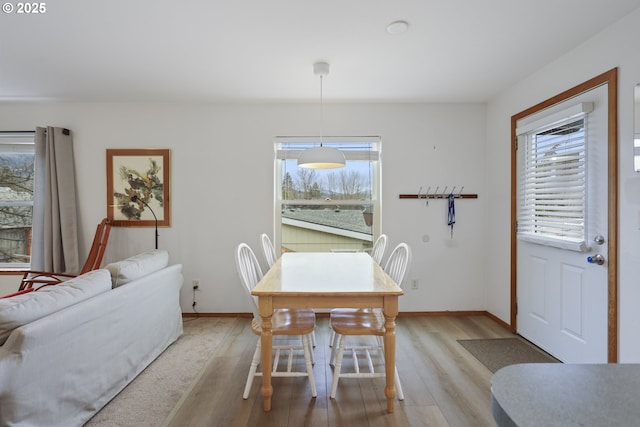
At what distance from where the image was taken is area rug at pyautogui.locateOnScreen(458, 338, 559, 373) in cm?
248

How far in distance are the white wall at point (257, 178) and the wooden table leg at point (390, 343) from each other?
1752 mm

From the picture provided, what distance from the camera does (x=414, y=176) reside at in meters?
3.54

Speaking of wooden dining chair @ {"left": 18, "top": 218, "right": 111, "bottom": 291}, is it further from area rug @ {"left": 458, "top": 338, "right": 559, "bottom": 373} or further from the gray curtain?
area rug @ {"left": 458, "top": 338, "right": 559, "bottom": 373}

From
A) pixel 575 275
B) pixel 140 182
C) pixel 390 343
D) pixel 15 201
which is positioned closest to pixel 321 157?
pixel 390 343

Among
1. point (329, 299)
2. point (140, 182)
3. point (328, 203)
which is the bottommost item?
point (329, 299)

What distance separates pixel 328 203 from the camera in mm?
3637

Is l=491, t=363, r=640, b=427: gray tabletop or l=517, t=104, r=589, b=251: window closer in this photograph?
l=491, t=363, r=640, b=427: gray tabletop

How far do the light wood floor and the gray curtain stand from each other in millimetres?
2074

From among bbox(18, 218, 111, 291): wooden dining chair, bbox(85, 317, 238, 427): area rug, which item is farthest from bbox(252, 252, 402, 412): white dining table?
bbox(18, 218, 111, 291): wooden dining chair

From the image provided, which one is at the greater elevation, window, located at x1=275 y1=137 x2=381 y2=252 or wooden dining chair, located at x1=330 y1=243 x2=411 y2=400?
window, located at x1=275 y1=137 x2=381 y2=252

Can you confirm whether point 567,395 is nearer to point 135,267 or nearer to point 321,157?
point 321,157

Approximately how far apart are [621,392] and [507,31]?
7.43 feet

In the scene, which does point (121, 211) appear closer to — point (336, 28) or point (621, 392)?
point (336, 28)

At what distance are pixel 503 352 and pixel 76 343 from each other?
3.04m
